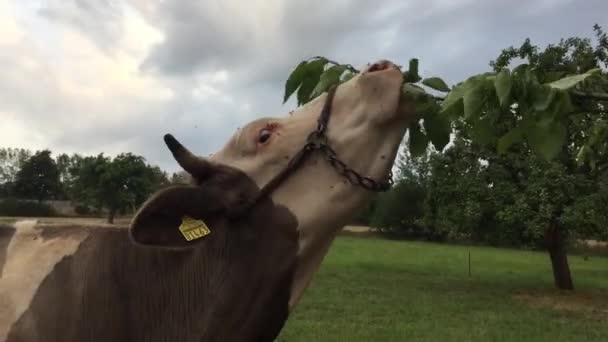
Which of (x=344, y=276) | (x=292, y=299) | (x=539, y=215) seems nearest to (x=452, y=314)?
(x=539, y=215)

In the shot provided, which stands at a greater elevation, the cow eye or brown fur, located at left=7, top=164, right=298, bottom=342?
the cow eye

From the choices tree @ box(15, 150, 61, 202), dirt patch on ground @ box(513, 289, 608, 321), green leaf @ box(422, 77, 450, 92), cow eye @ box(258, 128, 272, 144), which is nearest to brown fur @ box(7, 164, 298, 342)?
cow eye @ box(258, 128, 272, 144)

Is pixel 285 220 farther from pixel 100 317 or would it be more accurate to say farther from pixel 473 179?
pixel 473 179

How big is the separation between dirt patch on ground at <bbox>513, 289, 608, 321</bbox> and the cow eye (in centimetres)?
1238

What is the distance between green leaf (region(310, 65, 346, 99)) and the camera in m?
2.44

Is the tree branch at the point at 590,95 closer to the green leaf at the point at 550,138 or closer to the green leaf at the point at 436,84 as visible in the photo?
the green leaf at the point at 550,138

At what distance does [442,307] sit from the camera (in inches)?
522

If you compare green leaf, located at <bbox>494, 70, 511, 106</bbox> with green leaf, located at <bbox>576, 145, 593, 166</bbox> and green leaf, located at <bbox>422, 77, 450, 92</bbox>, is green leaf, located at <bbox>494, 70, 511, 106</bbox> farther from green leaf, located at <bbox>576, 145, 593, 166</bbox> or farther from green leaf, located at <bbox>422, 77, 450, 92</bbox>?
green leaf, located at <bbox>576, 145, 593, 166</bbox>

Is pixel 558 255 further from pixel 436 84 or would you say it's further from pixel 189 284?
pixel 189 284

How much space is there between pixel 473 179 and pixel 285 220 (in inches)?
597

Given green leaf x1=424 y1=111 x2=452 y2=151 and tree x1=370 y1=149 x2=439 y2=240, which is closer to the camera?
green leaf x1=424 y1=111 x2=452 y2=151

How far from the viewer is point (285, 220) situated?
93.0 inches

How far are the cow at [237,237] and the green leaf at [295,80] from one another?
0.18 meters

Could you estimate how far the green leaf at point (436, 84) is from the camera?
2.30 m
